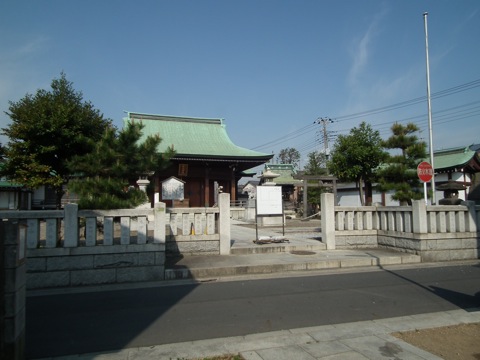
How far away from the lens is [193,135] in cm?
2822

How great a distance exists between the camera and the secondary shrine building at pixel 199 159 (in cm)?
2375

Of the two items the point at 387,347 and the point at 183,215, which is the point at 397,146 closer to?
the point at 183,215

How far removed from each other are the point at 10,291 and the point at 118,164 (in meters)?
7.92

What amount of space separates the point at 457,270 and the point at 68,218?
9.50 meters

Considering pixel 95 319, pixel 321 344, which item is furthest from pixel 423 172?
pixel 95 319

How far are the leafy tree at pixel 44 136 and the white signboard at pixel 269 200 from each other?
7.36 m

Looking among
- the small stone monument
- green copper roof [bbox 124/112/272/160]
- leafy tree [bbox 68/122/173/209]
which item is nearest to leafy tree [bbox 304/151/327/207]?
green copper roof [bbox 124/112/272/160]

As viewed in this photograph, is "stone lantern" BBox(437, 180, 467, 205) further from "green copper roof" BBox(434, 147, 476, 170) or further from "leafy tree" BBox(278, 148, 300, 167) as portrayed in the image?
"leafy tree" BBox(278, 148, 300, 167)

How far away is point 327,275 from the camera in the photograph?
807cm

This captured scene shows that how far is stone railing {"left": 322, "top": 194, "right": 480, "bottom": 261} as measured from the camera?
9.77 meters

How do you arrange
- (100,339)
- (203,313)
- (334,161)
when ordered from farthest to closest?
(334,161) < (203,313) < (100,339)

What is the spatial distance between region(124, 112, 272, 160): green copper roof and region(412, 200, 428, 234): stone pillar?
14.8 m

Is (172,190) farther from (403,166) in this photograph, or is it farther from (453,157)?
(453,157)

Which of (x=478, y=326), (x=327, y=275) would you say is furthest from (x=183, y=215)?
(x=478, y=326)
